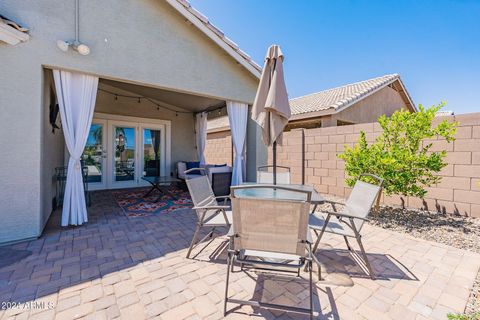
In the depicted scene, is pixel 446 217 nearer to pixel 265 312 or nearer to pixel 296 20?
pixel 265 312

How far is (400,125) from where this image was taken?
14.8ft

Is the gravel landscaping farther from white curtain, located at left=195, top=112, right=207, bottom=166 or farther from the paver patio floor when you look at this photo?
white curtain, located at left=195, top=112, right=207, bottom=166

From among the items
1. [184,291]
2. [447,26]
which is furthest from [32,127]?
[447,26]

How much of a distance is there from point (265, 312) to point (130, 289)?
4.72ft

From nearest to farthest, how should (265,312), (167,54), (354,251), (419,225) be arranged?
(265,312) < (354,251) < (419,225) < (167,54)

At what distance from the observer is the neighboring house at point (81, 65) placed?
10.8 ft

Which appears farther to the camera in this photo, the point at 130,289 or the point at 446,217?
the point at 446,217

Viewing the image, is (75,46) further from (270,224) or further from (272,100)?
(270,224)

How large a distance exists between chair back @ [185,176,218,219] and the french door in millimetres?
5438

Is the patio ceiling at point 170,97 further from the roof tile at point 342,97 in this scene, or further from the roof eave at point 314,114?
the roof tile at point 342,97

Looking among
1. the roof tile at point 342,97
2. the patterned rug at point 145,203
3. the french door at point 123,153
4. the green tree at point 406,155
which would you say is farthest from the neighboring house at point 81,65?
the roof tile at point 342,97

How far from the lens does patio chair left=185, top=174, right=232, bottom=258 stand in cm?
293

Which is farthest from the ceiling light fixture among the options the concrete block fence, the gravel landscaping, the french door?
the gravel landscaping

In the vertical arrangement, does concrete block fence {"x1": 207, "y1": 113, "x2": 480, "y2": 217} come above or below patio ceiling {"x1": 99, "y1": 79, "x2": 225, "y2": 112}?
below
